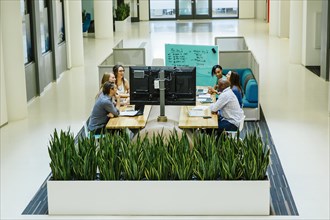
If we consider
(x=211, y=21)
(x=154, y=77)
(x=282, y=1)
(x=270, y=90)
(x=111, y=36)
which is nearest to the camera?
(x=154, y=77)

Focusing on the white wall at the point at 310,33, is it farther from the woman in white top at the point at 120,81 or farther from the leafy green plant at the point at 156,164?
the leafy green plant at the point at 156,164

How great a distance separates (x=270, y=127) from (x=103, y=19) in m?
15.3

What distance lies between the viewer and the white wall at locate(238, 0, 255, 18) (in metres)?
32.8

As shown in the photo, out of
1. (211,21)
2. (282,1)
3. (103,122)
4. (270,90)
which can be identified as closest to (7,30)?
(103,122)

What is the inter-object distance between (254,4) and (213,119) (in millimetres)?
24771

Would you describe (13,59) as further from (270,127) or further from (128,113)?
(270,127)

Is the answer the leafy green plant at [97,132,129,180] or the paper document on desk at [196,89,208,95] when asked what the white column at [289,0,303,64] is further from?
the leafy green plant at [97,132,129,180]

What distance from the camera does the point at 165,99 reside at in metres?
8.77

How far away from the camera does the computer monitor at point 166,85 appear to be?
8.73 metres

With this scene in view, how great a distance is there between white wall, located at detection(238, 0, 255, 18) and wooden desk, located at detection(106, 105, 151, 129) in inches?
960

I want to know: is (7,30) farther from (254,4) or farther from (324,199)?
(254,4)

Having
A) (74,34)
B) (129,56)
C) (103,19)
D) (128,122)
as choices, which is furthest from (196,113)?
(103,19)

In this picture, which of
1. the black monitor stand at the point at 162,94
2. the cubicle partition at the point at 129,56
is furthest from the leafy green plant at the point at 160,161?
the cubicle partition at the point at 129,56

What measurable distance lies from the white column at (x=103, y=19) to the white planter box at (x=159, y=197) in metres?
18.8
